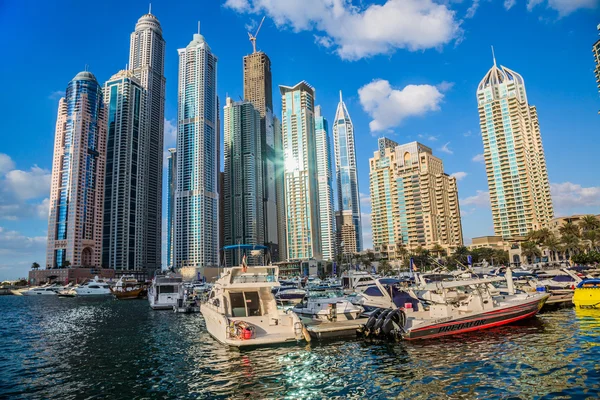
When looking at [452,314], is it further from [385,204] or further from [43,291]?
[385,204]

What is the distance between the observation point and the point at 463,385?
14.2 metres

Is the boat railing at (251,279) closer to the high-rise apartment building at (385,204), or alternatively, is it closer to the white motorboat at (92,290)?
the white motorboat at (92,290)

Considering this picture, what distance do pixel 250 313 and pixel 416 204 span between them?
149 metres

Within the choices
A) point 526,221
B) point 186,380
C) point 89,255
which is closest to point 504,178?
point 526,221

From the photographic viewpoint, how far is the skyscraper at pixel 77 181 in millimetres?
164750

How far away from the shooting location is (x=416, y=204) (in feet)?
538

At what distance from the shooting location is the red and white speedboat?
23406 millimetres

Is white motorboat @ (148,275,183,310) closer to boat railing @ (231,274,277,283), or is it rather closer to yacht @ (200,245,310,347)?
yacht @ (200,245,310,347)

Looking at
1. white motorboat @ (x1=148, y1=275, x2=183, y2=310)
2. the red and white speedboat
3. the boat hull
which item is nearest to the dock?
the red and white speedboat

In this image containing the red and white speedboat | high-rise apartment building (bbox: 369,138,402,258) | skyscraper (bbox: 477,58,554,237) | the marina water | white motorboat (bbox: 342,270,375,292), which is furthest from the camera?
high-rise apartment building (bbox: 369,138,402,258)

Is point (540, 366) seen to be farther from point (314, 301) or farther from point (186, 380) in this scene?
point (314, 301)

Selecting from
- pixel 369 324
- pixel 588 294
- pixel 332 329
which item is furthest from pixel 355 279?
pixel 369 324

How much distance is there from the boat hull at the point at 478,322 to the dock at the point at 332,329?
4076 millimetres

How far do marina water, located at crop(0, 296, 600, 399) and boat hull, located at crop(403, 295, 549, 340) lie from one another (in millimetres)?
589
